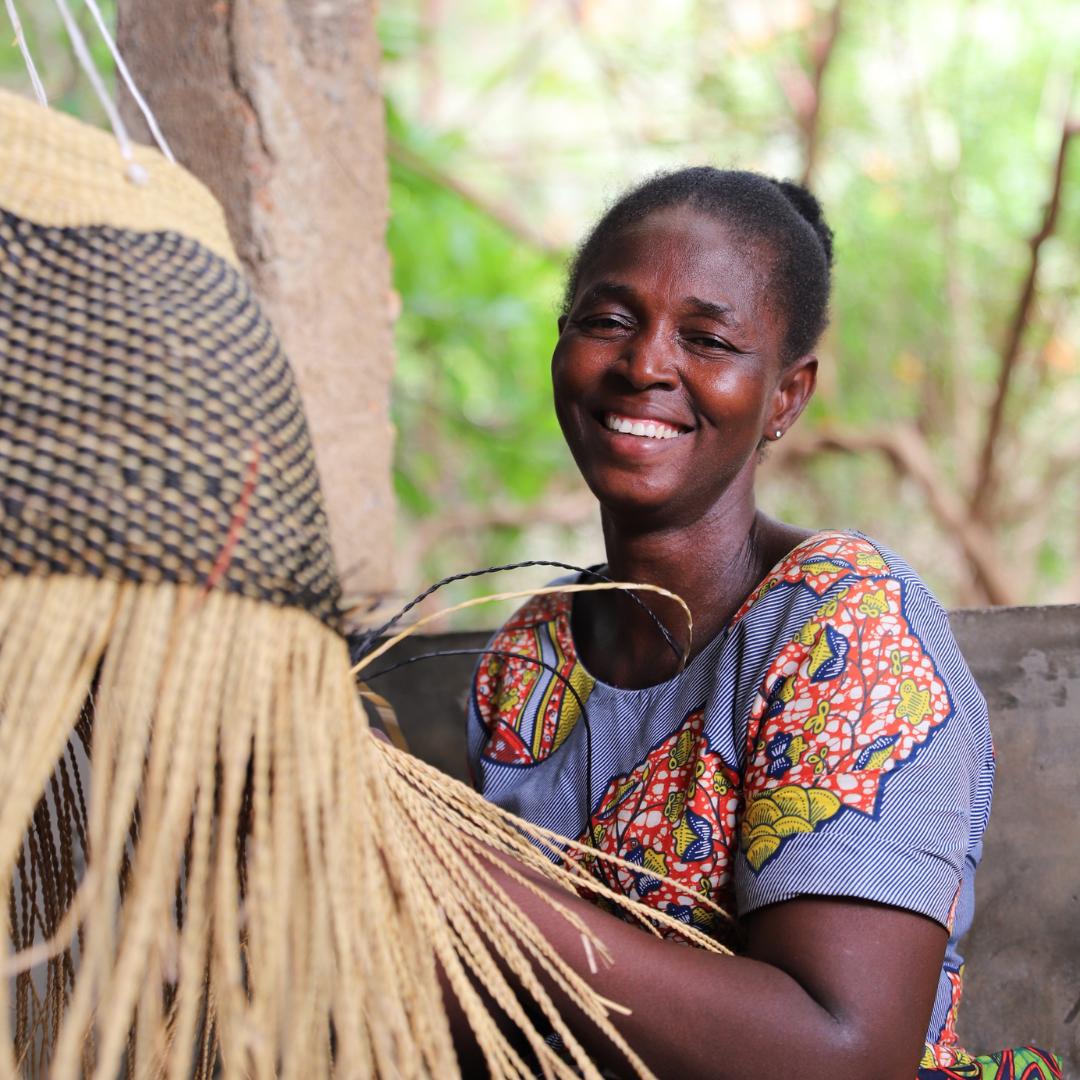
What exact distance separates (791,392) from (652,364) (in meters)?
0.26

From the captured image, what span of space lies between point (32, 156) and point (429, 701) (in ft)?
5.05

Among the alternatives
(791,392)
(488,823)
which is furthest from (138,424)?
(791,392)

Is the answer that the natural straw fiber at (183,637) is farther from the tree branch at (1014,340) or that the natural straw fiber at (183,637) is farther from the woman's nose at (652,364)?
the tree branch at (1014,340)

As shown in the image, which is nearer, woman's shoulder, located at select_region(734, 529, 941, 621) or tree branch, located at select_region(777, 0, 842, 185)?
woman's shoulder, located at select_region(734, 529, 941, 621)

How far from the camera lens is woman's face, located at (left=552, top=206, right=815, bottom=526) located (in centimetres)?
154

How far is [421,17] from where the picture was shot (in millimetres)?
7102

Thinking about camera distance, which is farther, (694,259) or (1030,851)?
(1030,851)

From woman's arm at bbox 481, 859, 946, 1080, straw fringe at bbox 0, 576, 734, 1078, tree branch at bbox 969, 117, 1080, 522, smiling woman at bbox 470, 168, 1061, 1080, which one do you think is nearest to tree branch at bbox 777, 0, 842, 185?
tree branch at bbox 969, 117, 1080, 522

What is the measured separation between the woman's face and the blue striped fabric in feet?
0.56

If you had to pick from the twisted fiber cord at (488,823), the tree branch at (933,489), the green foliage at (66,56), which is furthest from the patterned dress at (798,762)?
the tree branch at (933,489)

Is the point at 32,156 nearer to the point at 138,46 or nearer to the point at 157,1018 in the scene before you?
the point at 157,1018

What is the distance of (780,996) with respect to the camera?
1.17 m

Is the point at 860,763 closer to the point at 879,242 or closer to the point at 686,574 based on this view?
the point at 686,574

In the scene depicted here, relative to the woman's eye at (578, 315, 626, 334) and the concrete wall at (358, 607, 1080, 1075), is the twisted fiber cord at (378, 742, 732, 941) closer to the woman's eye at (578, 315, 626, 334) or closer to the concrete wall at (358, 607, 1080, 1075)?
the woman's eye at (578, 315, 626, 334)
